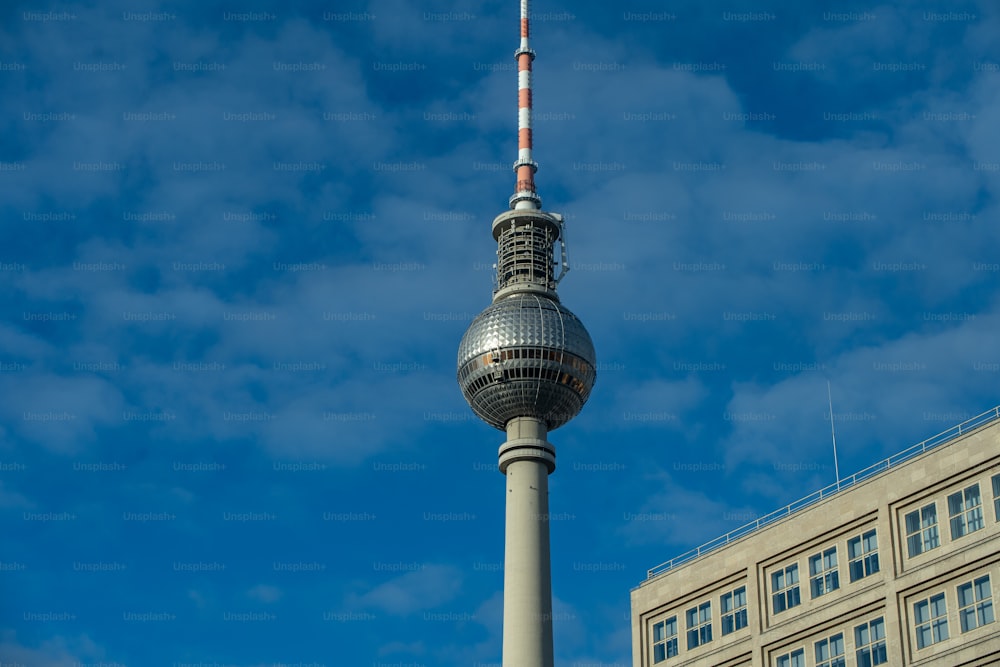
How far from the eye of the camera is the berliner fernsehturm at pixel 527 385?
120750 millimetres

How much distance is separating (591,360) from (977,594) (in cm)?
6604

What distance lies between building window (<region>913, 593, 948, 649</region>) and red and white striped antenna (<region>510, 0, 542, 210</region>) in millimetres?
76077

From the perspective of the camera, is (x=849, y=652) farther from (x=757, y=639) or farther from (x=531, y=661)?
(x=531, y=661)

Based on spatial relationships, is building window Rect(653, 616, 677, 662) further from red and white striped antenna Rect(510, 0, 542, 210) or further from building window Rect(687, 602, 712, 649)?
red and white striped antenna Rect(510, 0, 542, 210)

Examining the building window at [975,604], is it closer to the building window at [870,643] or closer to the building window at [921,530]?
the building window at [921,530]

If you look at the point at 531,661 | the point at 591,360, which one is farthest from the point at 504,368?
the point at 531,661

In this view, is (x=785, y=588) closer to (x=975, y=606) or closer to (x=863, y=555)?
(x=863, y=555)

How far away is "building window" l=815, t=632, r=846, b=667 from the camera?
3007 inches

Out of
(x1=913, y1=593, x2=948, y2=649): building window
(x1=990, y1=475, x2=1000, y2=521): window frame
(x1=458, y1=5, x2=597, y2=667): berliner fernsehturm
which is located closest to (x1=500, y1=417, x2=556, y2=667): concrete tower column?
(x1=458, y1=5, x2=597, y2=667): berliner fernsehturm

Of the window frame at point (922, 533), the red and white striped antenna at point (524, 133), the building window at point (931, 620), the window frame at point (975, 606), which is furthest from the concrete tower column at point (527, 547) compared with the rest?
the window frame at point (975, 606)

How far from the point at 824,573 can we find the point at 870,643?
5041 millimetres

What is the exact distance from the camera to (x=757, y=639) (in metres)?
80.9

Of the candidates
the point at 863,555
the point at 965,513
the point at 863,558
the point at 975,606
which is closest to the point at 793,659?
the point at 863,558

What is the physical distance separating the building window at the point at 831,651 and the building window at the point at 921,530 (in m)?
6.00
